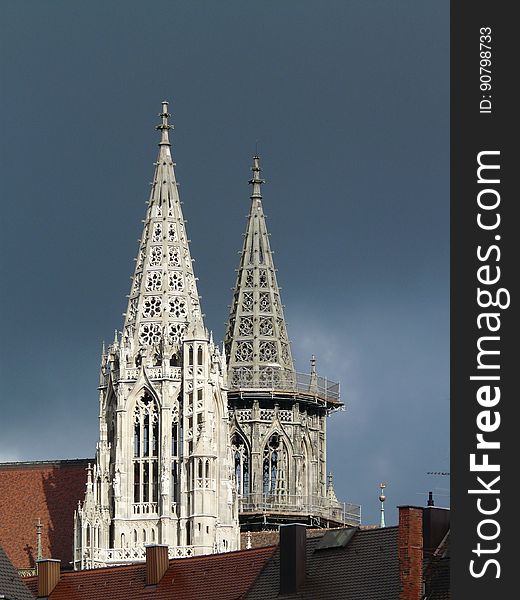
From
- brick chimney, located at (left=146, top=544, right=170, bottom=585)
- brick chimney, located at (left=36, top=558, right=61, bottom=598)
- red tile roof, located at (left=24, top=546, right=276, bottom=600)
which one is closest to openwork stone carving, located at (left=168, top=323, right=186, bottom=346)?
brick chimney, located at (left=36, top=558, right=61, bottom=598)

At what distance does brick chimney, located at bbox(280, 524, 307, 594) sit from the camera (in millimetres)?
70562

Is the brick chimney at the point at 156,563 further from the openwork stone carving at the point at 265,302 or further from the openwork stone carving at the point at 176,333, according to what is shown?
the openwork stone carving at the point at 265,302

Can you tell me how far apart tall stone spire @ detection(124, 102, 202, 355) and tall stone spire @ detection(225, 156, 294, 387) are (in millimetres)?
13886

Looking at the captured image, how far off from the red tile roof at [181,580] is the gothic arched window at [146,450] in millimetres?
24720

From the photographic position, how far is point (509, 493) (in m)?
46.0

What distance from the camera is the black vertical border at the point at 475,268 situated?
45.9 metres

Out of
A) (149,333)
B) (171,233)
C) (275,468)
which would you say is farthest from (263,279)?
(149,333)

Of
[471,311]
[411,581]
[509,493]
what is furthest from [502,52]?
[411,581]

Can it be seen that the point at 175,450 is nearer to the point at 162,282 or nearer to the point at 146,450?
the point at 146,450

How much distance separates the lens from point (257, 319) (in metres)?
125

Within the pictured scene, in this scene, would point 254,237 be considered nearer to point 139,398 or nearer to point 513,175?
point 139,398

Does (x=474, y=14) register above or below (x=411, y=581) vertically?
above

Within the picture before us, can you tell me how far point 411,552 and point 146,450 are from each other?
138ft

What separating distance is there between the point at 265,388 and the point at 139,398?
1598cm
